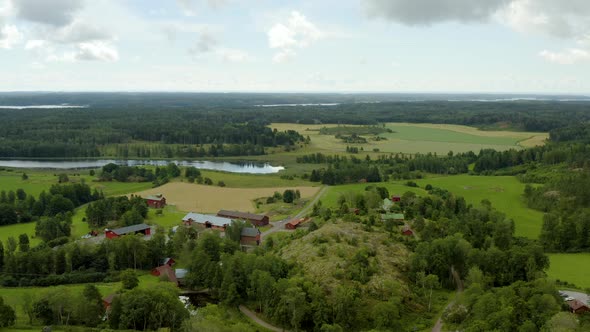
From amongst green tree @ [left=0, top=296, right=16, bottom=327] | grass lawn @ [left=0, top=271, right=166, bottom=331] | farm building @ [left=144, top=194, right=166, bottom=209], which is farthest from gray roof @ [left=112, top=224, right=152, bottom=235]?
green tree @ [left=0, top=296, right=16, bottom=327]

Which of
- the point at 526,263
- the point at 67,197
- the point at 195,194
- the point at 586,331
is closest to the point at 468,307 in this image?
the point at 586,331

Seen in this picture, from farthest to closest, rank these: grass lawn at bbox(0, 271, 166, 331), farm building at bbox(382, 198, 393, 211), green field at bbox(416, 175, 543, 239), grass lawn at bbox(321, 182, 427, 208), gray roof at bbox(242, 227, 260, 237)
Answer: grass lawn at bbox(321, 182, 427, 208)
farm building at bbox(382, 198, 393, 211)
green field at bbox(416, 175, 543, 239)
gray roof at bbox(242, 227, 260, 237)
grass lawn at bbox(0, 271, 166, 331)

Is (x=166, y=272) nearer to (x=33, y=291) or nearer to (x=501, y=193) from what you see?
(x=33, y=291)

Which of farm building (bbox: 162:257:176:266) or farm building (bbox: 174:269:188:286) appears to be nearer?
farm building (bbox: 174:269:188:286)

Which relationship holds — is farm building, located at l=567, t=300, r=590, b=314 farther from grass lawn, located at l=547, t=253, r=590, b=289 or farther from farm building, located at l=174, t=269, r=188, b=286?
farm building, located at l=174, t=269, r=188, b=286

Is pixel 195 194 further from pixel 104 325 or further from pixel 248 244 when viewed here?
pixel 104 325

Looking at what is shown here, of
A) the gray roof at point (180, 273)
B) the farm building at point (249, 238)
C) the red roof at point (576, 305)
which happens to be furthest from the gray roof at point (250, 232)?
the red roof at point (576, 305)

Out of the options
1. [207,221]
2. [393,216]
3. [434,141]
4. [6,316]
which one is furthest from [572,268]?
[434,141]
